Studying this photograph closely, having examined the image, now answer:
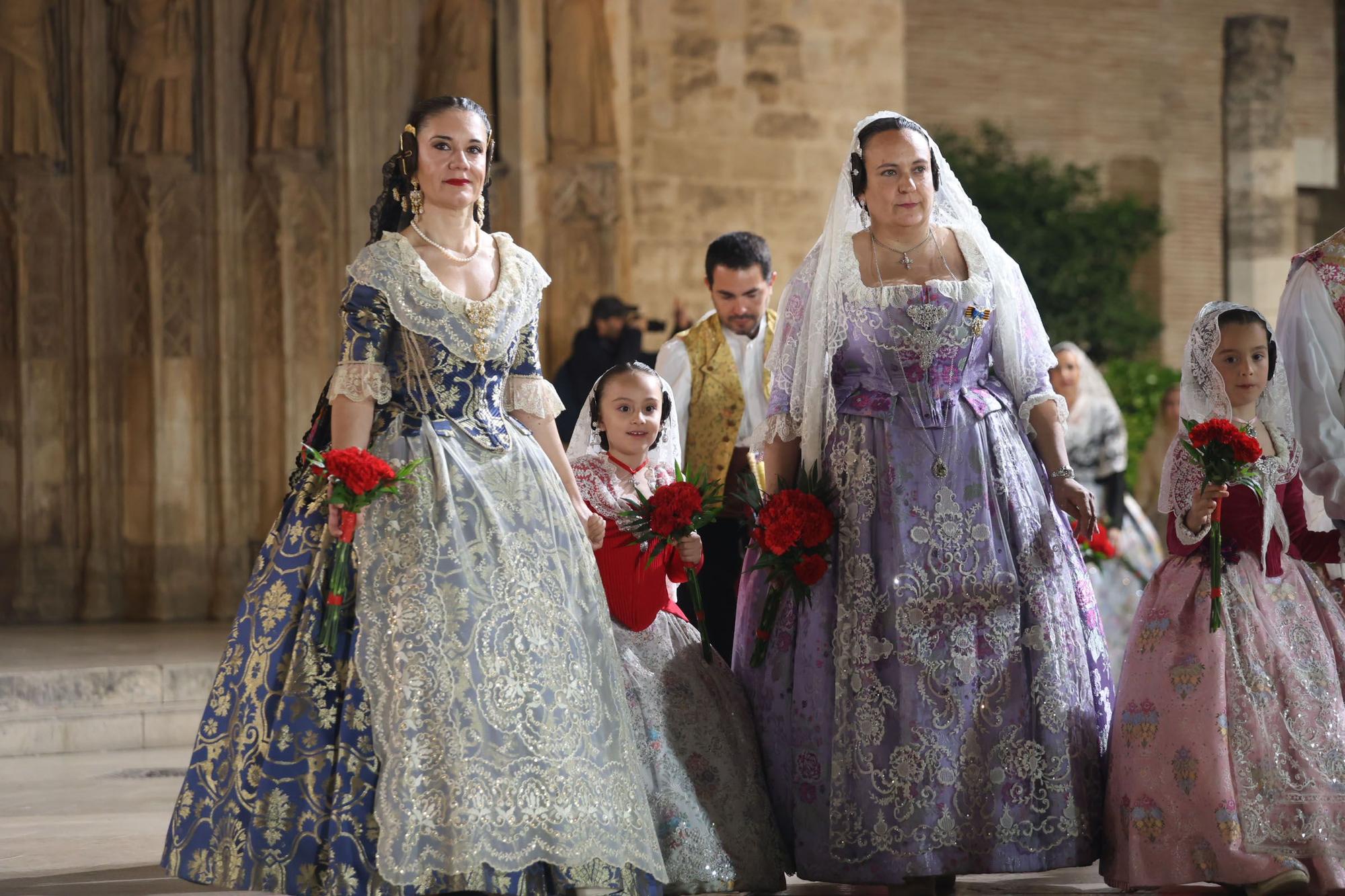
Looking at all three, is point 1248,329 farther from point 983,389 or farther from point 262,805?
point 262,805

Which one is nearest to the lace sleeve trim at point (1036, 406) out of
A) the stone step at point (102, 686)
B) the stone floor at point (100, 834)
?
the stone floor at point (100, 834)

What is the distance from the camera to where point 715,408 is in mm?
5879

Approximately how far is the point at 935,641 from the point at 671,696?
2.20ft

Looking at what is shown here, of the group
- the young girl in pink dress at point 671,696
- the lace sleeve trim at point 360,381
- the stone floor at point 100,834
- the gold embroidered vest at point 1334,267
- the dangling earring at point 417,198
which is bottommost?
the stone floor at point 100,834

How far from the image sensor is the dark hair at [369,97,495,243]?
4340 millimetres

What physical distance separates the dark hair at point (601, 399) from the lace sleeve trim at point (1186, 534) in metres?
1.38

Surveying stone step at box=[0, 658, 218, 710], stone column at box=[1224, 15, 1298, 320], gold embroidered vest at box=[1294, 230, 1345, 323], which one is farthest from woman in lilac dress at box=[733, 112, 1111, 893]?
stone column at box=[1224, 15, 1298, 320]

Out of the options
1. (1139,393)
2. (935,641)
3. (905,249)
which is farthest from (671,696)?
(1139,393)

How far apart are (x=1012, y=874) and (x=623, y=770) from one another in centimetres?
140

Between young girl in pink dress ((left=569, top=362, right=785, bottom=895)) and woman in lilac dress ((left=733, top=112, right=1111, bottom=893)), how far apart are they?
4.9 inches

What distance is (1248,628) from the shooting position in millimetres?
4426

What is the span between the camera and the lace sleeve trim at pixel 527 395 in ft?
14.7

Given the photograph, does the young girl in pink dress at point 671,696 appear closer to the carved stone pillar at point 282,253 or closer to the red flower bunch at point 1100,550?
the red flower bunch at point 1100,550

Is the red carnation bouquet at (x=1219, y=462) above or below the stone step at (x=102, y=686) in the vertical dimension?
above
